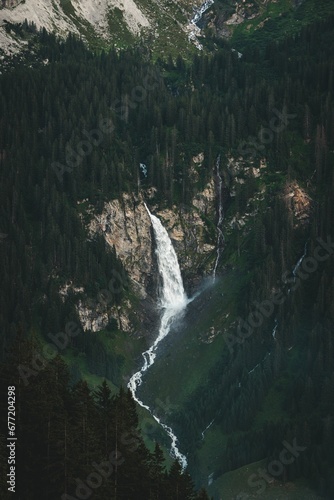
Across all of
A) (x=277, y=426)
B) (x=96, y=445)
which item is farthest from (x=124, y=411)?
(x=277, y=426)

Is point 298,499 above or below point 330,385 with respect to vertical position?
below

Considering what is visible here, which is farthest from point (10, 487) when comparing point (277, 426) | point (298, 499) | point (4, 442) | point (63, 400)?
point (277, 426)

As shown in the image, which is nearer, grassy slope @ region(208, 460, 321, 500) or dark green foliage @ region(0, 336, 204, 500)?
dark green foliage @ region(0, 336, 204, 500)

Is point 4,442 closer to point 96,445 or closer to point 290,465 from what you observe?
point 96,445

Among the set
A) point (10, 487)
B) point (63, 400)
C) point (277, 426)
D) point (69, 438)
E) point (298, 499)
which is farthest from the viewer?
point (277, 426)

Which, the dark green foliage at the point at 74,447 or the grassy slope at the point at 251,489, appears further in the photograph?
the grassy slope at the point at 251,489

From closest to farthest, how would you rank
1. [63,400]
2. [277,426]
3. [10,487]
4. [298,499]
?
[10,487] < [63,400] < [298,499] < [277,426]

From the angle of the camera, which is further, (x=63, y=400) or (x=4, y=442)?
(x=63, y=400)

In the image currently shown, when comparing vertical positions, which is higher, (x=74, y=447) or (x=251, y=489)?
(x=74, y=447)

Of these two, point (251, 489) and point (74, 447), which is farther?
point (251, 489)

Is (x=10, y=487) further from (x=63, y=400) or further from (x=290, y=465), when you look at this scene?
(x=290, y=465)
